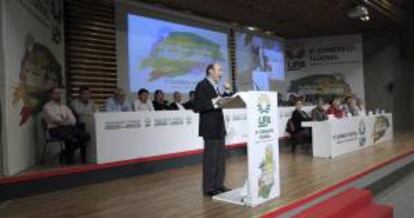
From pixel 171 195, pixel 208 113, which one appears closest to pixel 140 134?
pixel 171 195

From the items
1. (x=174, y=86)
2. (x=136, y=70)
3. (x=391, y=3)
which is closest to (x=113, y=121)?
(x=136, y=70)

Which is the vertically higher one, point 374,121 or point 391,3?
point 391,3

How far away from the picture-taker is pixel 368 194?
5.24 m

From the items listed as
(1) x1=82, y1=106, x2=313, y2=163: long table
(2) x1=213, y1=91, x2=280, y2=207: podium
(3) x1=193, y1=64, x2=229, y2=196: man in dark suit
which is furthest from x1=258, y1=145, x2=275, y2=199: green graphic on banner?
(1) x1=82, y1=106, x2=313, y2=163: long table

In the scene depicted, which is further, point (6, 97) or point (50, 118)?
point (50, 118)

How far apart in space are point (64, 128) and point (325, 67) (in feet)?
35.4

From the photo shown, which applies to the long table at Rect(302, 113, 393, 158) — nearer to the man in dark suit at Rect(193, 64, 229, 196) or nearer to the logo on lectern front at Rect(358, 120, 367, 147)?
the logo on lectern front at Rect(358, 120, 367, 147)

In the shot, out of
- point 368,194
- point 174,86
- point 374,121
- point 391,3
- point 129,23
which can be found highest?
Answer: point 391,3

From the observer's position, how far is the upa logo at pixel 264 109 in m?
4.53

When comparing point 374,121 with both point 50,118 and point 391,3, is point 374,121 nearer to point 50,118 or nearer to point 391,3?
point 391,3

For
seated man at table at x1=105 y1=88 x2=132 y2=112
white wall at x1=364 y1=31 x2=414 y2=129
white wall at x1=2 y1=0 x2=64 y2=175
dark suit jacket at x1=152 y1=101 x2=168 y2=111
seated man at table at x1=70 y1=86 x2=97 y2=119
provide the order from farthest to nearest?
white wall at x1=364 y1=31 x2=414 y2=129 < dark suit jacket at x1=152 y1=101 x2=168 y2=111 < seated man at table at x1=105 y1=88 x2=132 y2=112 < seated man at table at x1=70 y1=86 x2=97 y2=119 < white wall at x1=2 y1=0 x2=64 y2=175

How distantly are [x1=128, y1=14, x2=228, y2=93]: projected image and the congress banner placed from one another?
15.6 ft

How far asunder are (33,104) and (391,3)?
31.3 ft

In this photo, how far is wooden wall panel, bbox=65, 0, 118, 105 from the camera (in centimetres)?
800
